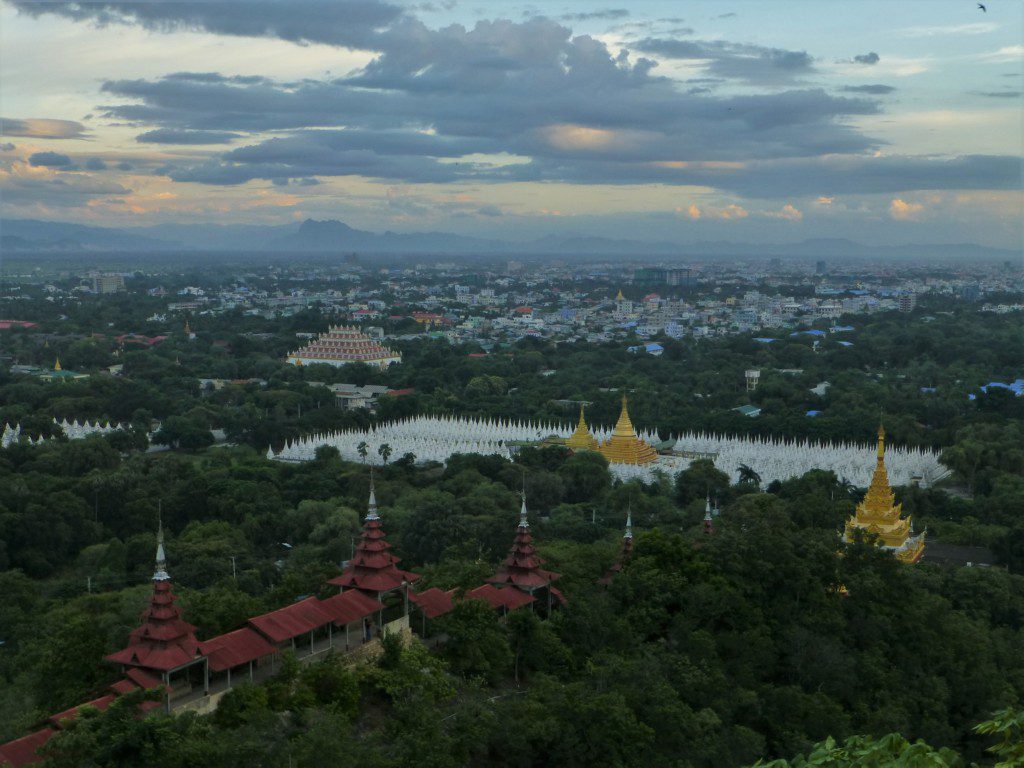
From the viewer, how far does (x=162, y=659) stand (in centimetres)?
2105

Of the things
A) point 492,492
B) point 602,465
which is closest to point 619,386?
point 602,465

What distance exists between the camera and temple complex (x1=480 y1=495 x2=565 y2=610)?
28.7m

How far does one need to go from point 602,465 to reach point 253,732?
112 feet

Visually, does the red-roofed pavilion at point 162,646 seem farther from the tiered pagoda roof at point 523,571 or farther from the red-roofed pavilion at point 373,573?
the tiered pagoda roof at point 523,571

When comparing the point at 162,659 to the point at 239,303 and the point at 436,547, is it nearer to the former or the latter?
the point at 436,547

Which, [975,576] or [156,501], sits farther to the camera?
[156,501]

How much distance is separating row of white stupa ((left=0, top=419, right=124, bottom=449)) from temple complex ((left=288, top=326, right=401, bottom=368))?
126ft

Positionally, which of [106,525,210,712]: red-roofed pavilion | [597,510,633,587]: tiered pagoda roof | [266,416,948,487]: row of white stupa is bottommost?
[266,416,948,487]: row of white stupa

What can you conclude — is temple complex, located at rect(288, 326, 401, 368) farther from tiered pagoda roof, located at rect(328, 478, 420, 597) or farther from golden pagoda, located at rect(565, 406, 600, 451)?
tiered pagoda roof, located at rect(328, 478, 420, 597)

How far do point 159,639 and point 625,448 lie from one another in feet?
126

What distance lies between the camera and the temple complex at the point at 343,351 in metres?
106

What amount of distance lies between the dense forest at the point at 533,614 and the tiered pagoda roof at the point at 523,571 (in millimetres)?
662

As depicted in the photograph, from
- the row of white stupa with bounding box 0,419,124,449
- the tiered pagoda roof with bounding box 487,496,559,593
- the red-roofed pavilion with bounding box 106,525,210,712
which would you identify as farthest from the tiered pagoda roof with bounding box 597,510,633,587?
the row of white stupa with bounding box 0,419,124,449

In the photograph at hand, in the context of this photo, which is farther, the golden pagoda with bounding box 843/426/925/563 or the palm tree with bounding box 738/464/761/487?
the palm tree with bounding box 738/464/761/487
